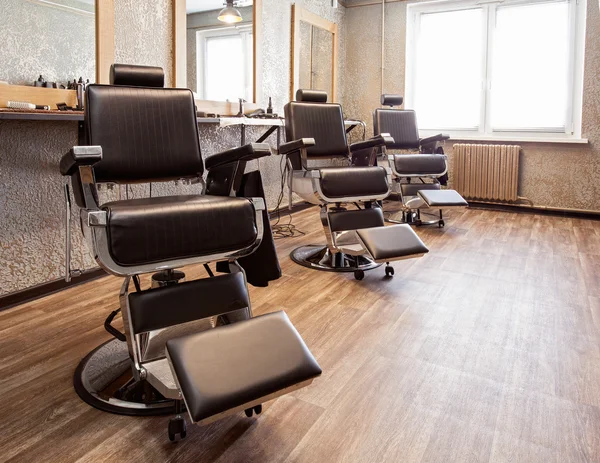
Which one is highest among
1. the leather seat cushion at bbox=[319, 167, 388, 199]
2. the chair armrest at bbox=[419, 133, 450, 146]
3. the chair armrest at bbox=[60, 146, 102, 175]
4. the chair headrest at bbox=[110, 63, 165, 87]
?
the chair headrest at bbox=[110, 63, 165, 87]

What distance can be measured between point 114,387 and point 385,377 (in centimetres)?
87

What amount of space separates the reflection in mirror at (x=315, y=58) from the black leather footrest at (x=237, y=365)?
4127 millimetres

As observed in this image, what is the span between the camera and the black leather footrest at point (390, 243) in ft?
7.97

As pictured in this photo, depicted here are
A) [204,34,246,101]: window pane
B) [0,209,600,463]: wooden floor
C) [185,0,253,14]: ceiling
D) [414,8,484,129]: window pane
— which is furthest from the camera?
[414,8,484,129]: window pane

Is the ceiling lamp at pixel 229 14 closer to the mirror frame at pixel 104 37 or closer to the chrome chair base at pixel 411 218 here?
the mirror frame at pixel 104 37

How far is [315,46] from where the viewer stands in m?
5.22

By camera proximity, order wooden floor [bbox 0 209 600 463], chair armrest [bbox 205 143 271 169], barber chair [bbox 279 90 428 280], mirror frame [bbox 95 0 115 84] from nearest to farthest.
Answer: wooden floor [bbox 0 209 600 463] < chair armrest [bbox 205 143 271 169] < barber chair [bbox 279 90 428 280] < mirror frame [bbox 95 0 115 84]

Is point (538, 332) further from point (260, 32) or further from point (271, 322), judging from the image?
point (260, 32)

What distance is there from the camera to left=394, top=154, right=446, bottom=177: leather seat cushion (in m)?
4.10

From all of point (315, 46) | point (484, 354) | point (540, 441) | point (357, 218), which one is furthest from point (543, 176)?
point (540, 441)

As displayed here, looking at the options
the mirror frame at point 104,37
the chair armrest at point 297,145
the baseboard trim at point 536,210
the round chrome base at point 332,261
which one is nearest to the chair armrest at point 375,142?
the chair armrest at point 297,145

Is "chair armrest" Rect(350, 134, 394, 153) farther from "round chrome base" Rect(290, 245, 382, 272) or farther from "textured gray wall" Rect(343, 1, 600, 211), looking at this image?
"textured gray wall" Rect(343, 1, 600, 211)

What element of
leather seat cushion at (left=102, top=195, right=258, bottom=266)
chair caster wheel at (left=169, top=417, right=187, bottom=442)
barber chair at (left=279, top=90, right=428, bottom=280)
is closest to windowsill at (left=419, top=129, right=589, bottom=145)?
barber chair at (left=279, top=90, right=428, bottom=280)

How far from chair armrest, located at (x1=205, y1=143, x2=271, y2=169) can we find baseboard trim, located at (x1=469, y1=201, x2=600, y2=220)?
13.8 feet
